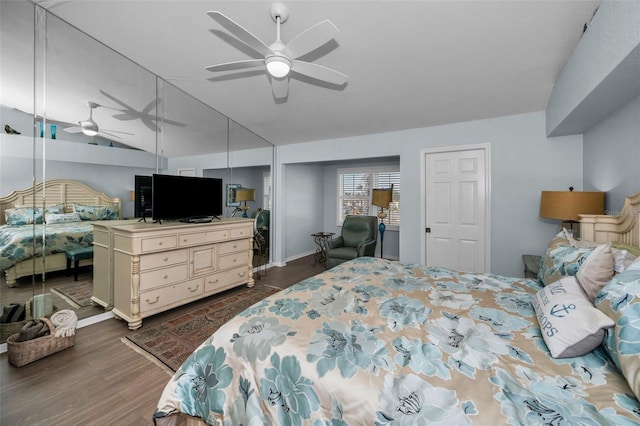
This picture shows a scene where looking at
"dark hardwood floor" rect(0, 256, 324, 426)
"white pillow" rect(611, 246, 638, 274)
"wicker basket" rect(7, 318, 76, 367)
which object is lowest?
"dark hardwood floor" rect(0, 256, 324, 426)

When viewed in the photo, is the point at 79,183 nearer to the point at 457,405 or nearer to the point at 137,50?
the point at 137,50

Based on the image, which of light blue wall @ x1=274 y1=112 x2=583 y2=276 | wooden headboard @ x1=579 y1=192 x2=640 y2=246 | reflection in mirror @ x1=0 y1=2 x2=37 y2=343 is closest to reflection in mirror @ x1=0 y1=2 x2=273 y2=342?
reflection in mirror @ x1=0 y1=2 x2=37 y2=343

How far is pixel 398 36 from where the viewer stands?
7.08 feet

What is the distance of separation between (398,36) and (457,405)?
2.49 meters

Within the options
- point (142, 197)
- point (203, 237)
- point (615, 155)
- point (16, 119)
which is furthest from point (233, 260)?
point (615, 155)

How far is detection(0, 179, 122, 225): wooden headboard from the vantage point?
2172mm

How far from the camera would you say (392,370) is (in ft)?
3.22

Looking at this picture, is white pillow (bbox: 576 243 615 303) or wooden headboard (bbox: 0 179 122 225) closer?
white pillow (bbox: 576 243 615 303)

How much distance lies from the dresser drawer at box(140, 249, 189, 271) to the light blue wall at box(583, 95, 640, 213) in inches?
160

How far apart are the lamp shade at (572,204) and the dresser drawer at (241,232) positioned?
11.6 feet

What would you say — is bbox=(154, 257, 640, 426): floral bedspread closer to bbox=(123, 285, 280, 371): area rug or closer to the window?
bbox=(123, 285, 280, 371): area rug

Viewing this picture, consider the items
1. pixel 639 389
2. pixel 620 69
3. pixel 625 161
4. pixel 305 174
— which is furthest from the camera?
pixel 305 174

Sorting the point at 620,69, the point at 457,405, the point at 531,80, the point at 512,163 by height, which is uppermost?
the point at 531,80

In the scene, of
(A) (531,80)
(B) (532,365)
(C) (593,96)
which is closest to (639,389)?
(B) (532,365)
